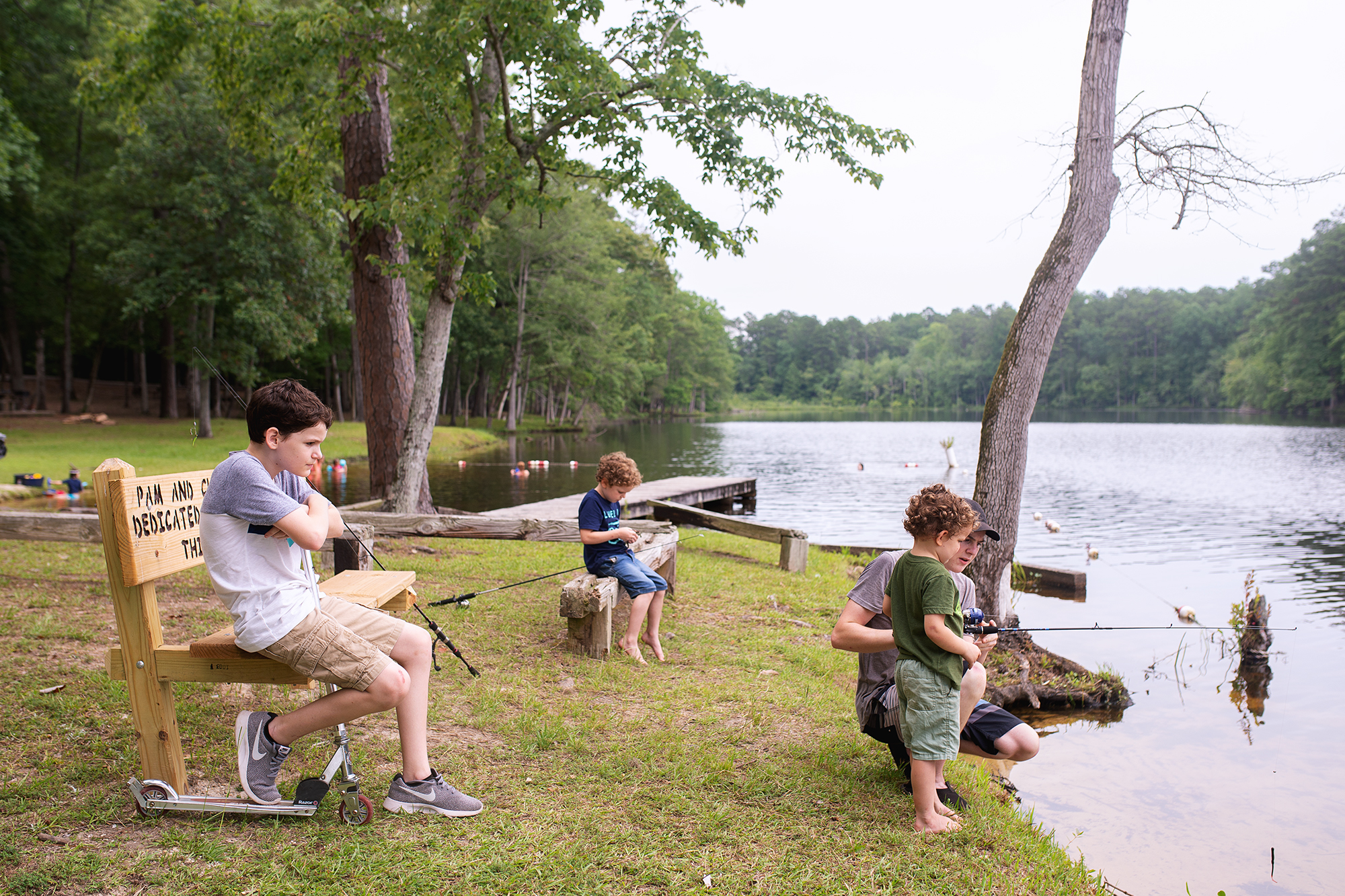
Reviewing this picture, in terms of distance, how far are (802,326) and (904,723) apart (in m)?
143

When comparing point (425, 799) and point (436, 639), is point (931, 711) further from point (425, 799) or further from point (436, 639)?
point (436, 639)

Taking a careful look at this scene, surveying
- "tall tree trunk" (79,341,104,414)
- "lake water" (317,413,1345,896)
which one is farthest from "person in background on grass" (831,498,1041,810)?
"tall tree trunk" (79,341,104,414)

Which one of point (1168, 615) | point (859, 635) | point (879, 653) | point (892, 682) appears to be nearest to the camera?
point (859, 635)

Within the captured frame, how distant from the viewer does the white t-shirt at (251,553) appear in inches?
103

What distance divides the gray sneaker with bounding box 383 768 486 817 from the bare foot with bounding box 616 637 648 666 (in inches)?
90.8

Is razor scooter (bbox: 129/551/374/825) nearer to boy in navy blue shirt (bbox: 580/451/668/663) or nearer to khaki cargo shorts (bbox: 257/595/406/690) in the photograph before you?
khaki cargo shorts (bbox: 257/595/406/690)

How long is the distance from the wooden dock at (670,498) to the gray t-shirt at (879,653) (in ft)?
23.9

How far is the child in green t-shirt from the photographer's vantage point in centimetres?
300

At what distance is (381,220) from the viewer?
26.3 ft

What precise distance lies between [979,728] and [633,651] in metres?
2.48

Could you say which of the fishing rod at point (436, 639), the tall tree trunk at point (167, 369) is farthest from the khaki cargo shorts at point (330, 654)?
the tall tree trunk at point (167, 369)

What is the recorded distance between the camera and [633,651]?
5387mm

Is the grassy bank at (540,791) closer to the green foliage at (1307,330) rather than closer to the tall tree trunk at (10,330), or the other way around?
the tall tree trunk at (10,330)

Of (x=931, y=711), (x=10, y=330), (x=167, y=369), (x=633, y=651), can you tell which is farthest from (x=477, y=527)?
(x=10, y=330)
